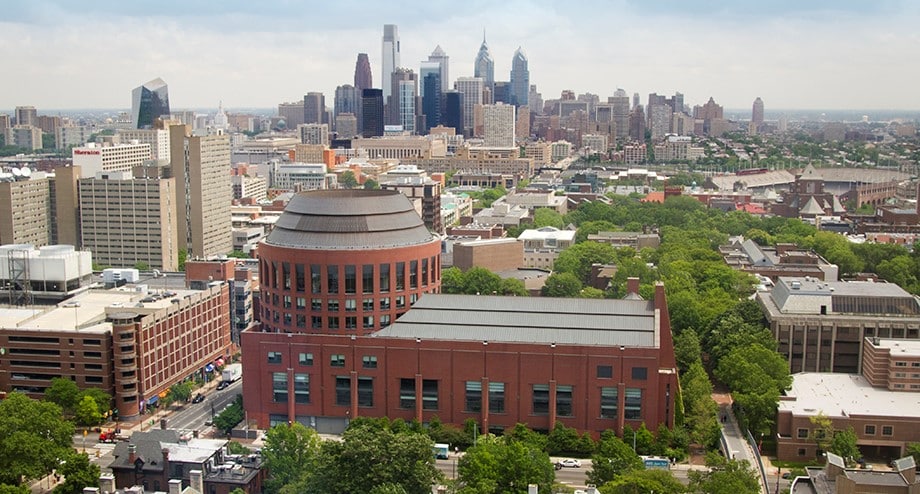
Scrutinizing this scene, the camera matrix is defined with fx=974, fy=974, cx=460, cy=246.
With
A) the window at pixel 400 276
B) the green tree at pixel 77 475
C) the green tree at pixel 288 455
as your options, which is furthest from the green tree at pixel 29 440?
the window at pixel 400 276

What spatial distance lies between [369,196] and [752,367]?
3784 centimetres

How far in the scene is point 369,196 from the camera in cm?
9206

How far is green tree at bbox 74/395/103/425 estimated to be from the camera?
83562 mm

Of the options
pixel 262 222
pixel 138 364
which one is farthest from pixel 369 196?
pixel 262 222

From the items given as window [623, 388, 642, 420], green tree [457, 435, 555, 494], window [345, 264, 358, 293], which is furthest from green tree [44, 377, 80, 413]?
window [623, 388, 642, 420]

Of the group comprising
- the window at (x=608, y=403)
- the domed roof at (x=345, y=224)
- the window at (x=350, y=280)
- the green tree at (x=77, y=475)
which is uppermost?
the domed roof at (x=345, y=224)

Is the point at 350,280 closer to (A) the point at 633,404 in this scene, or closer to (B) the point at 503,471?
(A) the point at 633,404

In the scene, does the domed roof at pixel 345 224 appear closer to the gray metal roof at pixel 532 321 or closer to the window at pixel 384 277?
the window at pixel 384 277

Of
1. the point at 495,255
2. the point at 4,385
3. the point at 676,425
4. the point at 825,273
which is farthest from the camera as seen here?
the point at 495,255

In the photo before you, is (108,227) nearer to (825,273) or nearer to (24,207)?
(24,207)

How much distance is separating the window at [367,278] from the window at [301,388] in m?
9.42

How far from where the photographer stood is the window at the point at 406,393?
8144 centimetres

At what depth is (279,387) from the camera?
3278 inches

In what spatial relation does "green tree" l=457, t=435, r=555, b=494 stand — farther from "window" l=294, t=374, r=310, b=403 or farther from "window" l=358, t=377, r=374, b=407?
"window" l=294, t=374, r=310, b=403
